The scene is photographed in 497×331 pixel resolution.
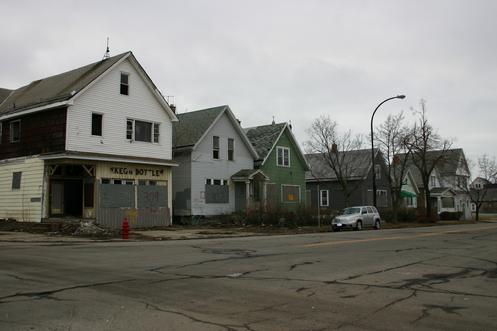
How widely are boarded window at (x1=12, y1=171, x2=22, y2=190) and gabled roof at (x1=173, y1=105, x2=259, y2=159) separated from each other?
10.6 metres

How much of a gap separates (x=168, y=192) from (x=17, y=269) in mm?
20280

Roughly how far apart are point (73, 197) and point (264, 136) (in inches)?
723

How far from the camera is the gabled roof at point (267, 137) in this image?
41.8 m

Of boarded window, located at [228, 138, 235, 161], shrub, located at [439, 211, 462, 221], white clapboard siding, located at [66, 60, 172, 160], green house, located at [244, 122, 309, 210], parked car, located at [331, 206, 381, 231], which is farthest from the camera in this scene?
shrub, located at [439, 211, 462, 221]

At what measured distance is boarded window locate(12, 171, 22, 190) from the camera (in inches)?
1148

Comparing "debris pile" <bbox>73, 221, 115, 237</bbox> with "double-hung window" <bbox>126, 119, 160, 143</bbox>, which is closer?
"debris pile" <bbox>73, 221, 115, 237</bbox>

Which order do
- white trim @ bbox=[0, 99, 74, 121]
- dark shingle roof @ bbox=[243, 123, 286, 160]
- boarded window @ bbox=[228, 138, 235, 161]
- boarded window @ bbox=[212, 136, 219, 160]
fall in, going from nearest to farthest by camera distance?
white trim @ bbox=[0, 99, 74, 121], boarded window @ bbox=[212, 136, 219, 160], boarded window @ bbox=[228, 138, 235, 161], dark shingle roof @ bbox=[243, 123, 286, 160]

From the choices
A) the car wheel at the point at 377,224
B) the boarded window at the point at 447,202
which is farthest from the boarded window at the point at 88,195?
the boarded window at the point at 447,202

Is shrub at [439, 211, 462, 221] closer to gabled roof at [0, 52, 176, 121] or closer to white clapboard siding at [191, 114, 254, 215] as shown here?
white clapboard siding at [191, 114, 254, 215]

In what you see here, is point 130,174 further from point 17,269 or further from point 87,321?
point 87,321

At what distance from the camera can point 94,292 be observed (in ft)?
29.8

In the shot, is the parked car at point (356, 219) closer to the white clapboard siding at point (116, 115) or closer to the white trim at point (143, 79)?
the white clapboard siding at point (116, 115)

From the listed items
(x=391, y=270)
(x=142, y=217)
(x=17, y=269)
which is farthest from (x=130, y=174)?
(x=391, y=270)

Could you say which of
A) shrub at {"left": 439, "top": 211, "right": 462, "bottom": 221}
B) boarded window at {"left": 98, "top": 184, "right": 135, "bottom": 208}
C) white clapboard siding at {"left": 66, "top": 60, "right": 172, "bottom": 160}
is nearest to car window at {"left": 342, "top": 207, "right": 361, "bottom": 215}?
white clapboard siding at {"left": 66, "top": 60, "right": 172, "bottom": 160}
